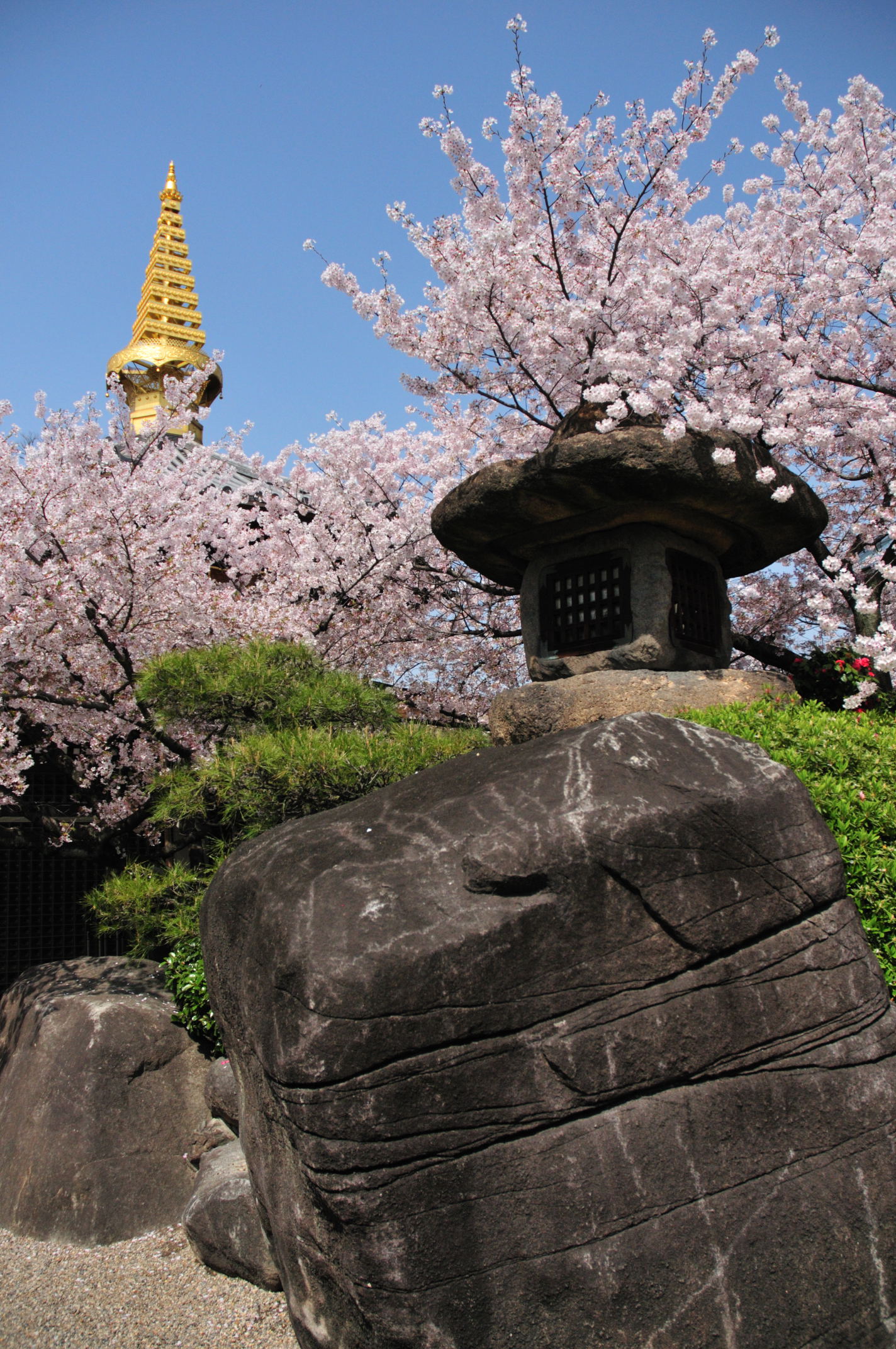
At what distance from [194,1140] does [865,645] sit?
592 cm

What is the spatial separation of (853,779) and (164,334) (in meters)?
20.4

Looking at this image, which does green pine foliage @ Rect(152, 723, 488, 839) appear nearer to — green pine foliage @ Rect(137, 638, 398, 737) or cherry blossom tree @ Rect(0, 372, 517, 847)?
green pine foliage @ Rect(137, 638, 398, 737)

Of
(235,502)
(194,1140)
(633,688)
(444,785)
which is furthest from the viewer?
(235,502)

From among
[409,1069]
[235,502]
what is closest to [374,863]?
[409,1069]

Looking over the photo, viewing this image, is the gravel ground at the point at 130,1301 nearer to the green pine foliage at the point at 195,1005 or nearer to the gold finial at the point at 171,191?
the green pine foliage at the point at 195,1005

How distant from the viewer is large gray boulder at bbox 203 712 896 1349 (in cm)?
285

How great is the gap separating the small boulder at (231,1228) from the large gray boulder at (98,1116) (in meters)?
0.53

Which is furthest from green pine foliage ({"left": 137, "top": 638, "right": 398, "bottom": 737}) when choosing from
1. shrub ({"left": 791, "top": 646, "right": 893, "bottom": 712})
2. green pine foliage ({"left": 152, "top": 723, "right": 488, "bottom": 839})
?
shrub ({"left": 791, "top": 646, "right": 893, "bottom": 712})

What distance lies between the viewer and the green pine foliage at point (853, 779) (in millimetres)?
3869

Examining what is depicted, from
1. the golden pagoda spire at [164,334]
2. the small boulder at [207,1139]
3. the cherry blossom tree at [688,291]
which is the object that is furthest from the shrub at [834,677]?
the golden pagoda spire at [164,334]

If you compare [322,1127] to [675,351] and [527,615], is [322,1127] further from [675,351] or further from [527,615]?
[675,351]

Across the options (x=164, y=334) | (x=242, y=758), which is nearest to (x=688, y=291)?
(x=242, y=758)

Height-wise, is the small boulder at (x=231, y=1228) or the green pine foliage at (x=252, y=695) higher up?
the green pine foliage at (x=252, y=695)

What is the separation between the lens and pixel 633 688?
20.9 ft
